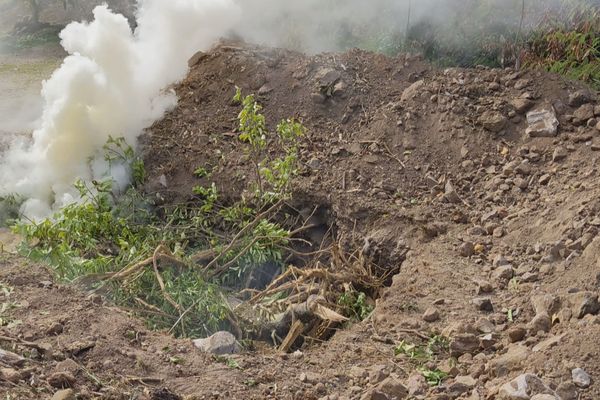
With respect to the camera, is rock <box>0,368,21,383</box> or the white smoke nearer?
rock <box>0,368,21,383</box>

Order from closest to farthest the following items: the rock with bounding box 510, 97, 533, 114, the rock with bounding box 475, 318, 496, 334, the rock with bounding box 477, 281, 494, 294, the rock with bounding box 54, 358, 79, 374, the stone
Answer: the rock with bounding box 54, 358, 79, 374
the rock with bounding box 475, 318, 496, 334
the rock with bounding box 477, 281, 494, 294
the stone
the rock with bounding box 510, 97, 533, 114

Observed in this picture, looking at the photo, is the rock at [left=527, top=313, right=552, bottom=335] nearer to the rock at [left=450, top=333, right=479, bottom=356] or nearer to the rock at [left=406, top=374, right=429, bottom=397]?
the rock at [left=450, top=333, right=479, bottom=356]

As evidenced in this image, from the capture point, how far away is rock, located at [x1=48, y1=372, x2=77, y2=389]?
3.33 metres

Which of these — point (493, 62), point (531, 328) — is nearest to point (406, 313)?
point (531, 328)

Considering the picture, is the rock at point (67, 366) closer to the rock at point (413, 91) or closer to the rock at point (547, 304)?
the rock at point (547, 304)

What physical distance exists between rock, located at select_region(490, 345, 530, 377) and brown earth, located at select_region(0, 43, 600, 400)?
12 millimetres

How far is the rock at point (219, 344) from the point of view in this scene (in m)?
4.20

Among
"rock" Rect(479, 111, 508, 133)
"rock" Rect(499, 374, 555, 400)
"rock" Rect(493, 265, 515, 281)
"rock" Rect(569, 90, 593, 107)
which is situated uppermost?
"rock" Rect(479, 111, 508, 133)

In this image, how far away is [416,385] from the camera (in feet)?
11.8

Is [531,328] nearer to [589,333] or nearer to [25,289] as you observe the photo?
[589,333]

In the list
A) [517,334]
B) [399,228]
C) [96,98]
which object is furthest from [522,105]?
[96,98]

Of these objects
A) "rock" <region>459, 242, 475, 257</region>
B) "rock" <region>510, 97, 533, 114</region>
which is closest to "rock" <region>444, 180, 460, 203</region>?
"rock" <region>459, 242, 475, 257</region>

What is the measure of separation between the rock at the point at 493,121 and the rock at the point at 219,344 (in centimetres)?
268

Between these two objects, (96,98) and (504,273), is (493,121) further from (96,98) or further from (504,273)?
(96,98)
